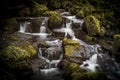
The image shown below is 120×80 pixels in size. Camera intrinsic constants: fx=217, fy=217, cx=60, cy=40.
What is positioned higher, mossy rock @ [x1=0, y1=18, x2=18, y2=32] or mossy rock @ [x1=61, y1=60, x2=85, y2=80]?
mossy rock @ [x1=0, y1=18, x2=18, y2=32]

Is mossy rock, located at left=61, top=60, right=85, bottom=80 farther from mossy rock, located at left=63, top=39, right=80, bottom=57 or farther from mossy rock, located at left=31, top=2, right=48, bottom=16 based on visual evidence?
Answer: mossy rock, located at left=31, top=2, right=48, bottom=16

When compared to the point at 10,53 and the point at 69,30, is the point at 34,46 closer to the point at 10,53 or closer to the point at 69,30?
the point at 10,53

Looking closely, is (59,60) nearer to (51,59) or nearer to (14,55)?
(51,59)

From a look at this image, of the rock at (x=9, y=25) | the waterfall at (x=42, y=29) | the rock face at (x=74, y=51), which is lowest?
the rock face at (x=74, y=51)

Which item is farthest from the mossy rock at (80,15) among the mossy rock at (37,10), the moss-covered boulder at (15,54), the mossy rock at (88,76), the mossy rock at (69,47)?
the mossy rock at (88,76)

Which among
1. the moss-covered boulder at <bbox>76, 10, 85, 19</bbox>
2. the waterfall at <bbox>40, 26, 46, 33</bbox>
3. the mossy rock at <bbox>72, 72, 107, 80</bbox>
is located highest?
the moss-covered boulder at <bbox>76, 10, 85, 19</bbox>

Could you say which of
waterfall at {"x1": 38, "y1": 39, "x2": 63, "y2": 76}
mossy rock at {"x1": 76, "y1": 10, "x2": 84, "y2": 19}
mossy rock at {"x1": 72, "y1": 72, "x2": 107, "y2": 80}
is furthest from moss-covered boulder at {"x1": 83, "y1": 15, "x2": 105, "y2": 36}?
mossy rock at {"x1": 72, "y1": 72, "x2": 107, "y2": 80}

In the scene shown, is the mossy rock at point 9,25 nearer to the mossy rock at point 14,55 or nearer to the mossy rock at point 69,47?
the mossy rock at point 14,55

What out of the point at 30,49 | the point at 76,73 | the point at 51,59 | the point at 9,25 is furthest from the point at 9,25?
the point at 76,73

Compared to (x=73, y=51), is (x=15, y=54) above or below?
above

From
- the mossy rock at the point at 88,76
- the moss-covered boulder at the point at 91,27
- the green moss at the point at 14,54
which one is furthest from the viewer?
the moss-covered boulder at the point at 91,27

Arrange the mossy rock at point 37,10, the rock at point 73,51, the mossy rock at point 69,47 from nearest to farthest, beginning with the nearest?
the rock at point 73,51 < the mossy rock at point 69,47 < the mossy rock at point 37,10

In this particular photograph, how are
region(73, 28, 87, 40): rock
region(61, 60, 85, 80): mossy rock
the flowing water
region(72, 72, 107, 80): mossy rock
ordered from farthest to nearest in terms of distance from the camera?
region(73, 28, 87, 40): rock < the flowing water < region(61, 60, 85, 80): mossy rock < region(72, 72, 107, 80): mossy rock

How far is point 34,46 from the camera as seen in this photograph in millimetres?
13242
